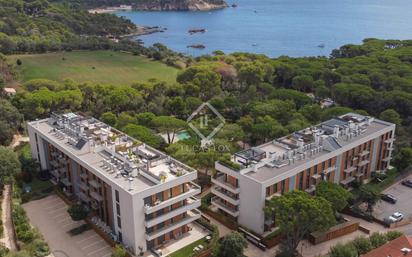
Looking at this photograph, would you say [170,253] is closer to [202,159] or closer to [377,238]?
[202,159]

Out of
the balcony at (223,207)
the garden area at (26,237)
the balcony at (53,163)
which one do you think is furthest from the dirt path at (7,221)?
the balcony at (223,207)

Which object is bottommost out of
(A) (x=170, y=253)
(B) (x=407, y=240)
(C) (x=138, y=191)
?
(A) (x=170, y=253)

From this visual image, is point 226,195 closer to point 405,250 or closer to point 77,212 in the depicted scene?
point 77,212

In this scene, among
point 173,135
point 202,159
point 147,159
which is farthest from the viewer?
point 173,135

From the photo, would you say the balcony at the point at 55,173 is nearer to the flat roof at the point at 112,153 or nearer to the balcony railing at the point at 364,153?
the flat roof at the point at 112,153

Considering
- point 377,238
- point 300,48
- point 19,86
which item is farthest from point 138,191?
point 300,48

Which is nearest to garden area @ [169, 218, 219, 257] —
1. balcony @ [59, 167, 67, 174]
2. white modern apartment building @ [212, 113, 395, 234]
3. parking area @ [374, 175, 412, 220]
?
white modern apartment building @ [212, 113, 395, 234]
